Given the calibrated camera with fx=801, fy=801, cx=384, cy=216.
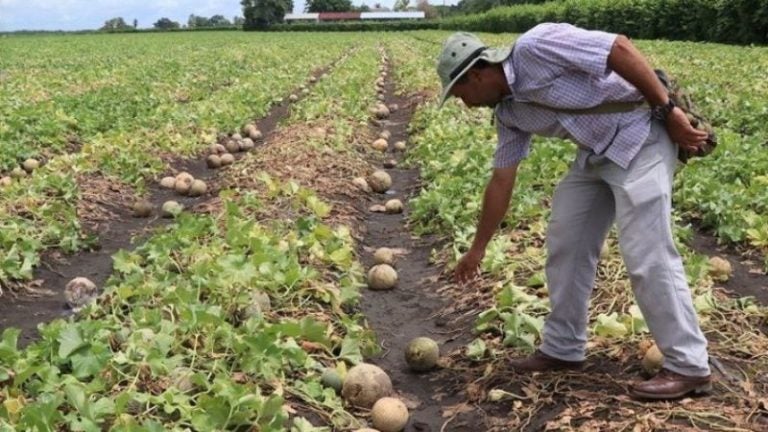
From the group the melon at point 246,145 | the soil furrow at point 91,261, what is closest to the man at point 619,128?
the soil furrow at point 91,261

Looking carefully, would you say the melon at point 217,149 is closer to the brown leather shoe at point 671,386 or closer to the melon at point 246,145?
the melon at point 246,145

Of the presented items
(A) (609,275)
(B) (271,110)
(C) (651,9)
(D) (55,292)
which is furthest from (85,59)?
(A) (609,275)

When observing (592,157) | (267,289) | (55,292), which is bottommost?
(55,292)

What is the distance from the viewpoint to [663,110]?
3.49 meters

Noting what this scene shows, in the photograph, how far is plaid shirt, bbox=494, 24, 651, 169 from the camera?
3.36 meters

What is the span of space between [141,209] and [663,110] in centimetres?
602

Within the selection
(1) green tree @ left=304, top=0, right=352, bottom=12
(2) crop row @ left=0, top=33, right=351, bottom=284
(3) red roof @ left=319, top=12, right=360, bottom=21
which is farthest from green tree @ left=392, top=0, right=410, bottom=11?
(2) crop row @ left=0, top=33, right=351, bottom=284

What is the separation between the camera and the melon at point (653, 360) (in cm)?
401

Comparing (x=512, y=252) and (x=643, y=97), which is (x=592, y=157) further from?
(x=512, y=252)

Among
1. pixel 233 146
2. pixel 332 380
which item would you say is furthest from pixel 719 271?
pixel 233 146

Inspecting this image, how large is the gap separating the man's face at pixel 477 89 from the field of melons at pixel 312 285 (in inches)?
58.6

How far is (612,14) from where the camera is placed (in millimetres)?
40250

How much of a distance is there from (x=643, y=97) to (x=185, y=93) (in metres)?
15.3

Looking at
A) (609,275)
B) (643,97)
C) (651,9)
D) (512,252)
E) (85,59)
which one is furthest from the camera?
(651,9)
